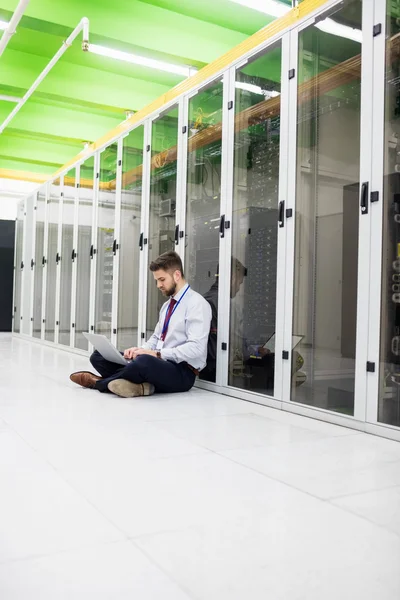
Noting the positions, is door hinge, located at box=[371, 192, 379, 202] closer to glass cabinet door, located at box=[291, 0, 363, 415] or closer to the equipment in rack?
glass cabinet door, located at box=[291, 0, 363, 415]

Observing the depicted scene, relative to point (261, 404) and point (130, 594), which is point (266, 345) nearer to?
point (261, 404)

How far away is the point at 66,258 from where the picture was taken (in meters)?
8.88

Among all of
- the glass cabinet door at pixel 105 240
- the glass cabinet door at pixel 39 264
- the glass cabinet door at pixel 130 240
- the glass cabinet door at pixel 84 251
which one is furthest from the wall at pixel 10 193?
the glass cabinet door at pixel 130 240

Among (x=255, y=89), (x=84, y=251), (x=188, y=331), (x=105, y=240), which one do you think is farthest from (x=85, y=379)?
(x=84, y=251)

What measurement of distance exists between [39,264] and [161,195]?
198 inches

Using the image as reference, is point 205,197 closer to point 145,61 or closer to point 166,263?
point 166,263

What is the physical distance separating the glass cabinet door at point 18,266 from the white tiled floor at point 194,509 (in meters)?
8.57

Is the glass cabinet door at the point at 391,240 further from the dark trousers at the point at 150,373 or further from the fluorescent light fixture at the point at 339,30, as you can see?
the dark trousers at the point at 150,373

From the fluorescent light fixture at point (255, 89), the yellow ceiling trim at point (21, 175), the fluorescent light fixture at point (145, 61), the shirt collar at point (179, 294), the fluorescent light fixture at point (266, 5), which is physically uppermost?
the fluorescent light fixture at point (266, 5)

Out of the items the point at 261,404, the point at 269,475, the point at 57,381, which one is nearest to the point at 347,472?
the point at 269,475

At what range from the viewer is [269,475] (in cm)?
238

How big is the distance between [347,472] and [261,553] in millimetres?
965

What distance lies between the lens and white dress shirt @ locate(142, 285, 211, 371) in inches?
173

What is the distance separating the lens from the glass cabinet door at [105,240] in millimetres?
7203
